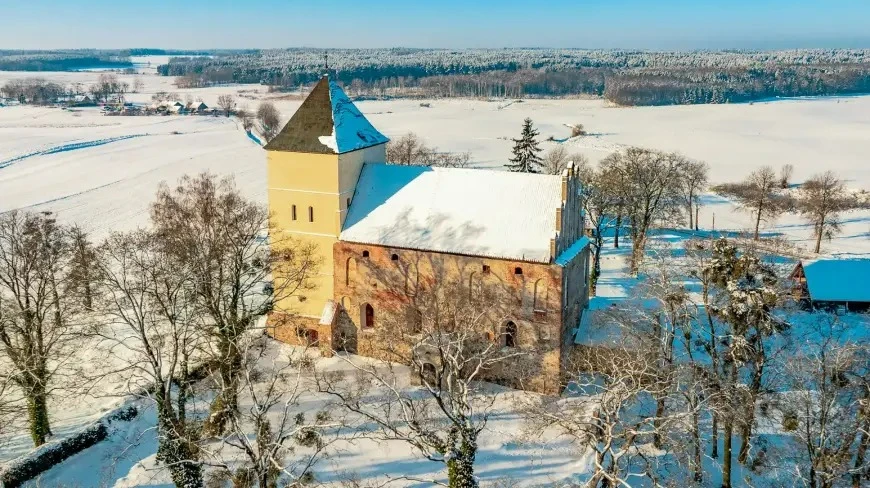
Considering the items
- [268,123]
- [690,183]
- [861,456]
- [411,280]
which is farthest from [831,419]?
[268,123]

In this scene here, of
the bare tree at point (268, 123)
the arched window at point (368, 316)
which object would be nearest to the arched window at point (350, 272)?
the arched window at point (368, 316)

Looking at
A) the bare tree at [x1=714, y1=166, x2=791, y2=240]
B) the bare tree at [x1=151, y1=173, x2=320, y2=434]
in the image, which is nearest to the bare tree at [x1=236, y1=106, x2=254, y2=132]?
the bare tree at [x1=714, y1=166, x2=791, y2=240]

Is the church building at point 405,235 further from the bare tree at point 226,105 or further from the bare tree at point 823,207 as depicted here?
the bare tree at point 226,105

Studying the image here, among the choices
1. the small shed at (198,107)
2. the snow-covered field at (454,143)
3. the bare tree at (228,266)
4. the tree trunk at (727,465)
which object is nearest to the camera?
the tree trunk at (727,465)

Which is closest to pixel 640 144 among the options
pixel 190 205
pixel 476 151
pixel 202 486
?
pixel 476 151

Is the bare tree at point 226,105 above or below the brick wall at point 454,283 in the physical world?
above

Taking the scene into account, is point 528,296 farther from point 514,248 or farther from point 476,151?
point 476,151
